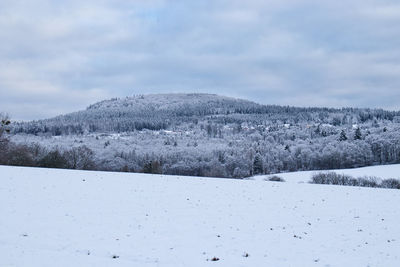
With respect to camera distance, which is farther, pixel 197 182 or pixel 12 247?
pixel 197 182

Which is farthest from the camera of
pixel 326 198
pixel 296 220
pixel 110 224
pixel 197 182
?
pixel 197 182

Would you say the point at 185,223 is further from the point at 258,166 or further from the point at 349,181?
the point at 258,166

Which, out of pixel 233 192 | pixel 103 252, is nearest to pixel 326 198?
pixel 233 192

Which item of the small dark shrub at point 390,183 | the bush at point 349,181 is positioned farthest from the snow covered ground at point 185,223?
the bush at point 349,181

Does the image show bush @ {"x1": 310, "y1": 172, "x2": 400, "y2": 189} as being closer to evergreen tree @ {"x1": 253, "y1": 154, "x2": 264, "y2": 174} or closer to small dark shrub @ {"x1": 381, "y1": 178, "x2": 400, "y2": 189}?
small dark shrub @ {"x1": 381, "y1": 178, "x2": 400, "y2": 189}

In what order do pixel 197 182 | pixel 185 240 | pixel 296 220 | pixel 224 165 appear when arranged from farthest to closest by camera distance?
pixel 224 165 < pixel 197 182 < pixel 296 220 < pixel 185 240

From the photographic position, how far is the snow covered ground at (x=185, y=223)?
13250 millimetres

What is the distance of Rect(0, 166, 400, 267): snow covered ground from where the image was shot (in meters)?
13.2

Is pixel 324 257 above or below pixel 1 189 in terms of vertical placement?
below

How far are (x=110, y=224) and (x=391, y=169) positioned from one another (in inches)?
2945

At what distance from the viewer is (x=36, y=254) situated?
40.8 feet

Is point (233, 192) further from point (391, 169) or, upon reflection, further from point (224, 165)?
point (224, 165)

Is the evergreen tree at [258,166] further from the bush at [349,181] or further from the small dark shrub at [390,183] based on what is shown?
the small dark shrub at [390,183]

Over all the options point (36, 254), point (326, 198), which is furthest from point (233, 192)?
point (36, 254)
